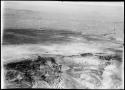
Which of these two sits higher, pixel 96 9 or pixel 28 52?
pixel 96 9

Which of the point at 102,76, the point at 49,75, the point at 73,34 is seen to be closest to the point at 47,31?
the point at 73,34

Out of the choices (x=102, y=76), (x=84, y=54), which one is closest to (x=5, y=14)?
(x=84, y=54)

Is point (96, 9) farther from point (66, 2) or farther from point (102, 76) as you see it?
point (102, 76)

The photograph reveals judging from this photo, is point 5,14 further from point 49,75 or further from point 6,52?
point 49,75

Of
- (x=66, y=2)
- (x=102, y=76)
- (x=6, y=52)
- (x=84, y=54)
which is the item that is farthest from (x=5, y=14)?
(x=102, y=76)

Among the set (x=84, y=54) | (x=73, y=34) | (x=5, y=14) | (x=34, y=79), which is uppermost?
(x=5, y=14)

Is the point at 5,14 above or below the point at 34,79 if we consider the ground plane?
above
